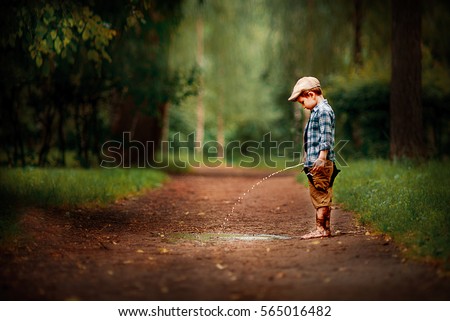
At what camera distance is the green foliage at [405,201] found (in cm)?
641

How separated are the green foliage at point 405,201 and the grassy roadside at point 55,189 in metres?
4.12

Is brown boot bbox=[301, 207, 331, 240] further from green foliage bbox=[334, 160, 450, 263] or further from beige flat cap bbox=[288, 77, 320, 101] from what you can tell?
beige flat cap bbox=[288, 77, 320, 101]

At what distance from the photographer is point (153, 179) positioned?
1556 centimetres

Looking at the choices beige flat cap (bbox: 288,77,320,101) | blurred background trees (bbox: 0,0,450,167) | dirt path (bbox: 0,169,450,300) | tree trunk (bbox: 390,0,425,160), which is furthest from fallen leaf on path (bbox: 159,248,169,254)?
tree trunk (bbox: 390,0,425,160)

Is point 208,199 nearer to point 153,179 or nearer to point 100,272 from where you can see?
point 153,179

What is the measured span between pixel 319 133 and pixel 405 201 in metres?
1.75

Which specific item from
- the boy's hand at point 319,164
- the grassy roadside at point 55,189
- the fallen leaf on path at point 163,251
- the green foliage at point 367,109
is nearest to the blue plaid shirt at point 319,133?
the boy's hand at point 319,164

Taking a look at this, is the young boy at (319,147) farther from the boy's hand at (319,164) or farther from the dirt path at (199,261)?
the dirt path at (199,261)

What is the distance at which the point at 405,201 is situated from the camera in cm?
845

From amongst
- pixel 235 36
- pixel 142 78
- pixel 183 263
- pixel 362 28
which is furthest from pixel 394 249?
pixel 235 36

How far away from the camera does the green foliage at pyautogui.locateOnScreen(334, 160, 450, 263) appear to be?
6.41m

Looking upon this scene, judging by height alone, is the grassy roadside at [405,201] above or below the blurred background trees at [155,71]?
below

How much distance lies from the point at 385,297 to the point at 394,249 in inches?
71.9

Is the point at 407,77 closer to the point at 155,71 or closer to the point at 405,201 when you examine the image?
the point at 405,201
